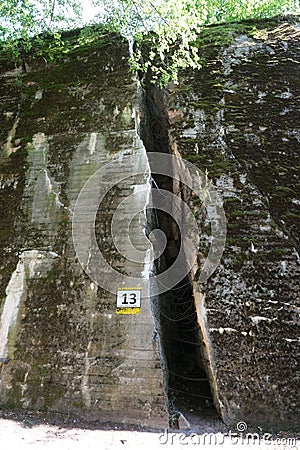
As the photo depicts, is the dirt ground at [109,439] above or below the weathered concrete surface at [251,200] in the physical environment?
below

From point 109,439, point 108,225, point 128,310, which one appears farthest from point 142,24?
point 109,439

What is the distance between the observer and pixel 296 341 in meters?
3.60

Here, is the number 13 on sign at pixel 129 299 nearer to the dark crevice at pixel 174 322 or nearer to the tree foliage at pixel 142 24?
the dark crevice at pixel 174 322

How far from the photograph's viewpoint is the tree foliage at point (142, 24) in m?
4.24

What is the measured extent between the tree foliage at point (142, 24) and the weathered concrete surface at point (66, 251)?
12.3 inches

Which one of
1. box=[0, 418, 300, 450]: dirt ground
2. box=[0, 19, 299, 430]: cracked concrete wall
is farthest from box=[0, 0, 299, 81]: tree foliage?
box=[0, 418, 300, 450]: dirt ground

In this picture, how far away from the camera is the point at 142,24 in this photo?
4.78 metres

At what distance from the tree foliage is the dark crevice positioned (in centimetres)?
48

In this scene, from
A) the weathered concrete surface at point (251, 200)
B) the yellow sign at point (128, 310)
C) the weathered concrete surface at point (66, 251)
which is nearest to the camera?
the weathered concrete surface at point (251, 200)

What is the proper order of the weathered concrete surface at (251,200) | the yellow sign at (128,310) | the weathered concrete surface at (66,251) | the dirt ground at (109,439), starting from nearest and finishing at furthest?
the dirt ground at (109,439), the weathered concrete surface at (251,200), the weathered concrete surface at (66,251), the yellow sign at (128,310)

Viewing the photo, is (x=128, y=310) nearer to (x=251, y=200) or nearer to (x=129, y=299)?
(x=129, y=299)

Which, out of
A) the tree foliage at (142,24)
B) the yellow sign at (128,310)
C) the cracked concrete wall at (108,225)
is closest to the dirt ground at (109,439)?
the cracked concrete wall at (108,225)

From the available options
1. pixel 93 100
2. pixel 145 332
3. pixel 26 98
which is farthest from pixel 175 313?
pixel 26 98

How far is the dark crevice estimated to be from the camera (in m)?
3.90
